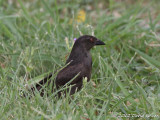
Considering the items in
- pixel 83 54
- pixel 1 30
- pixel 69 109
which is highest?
pixel 1 30

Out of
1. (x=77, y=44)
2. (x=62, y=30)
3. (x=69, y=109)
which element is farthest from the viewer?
(x=62, y=30)

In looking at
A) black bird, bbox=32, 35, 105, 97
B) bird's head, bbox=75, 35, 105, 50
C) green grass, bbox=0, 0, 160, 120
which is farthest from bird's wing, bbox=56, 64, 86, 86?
bird's head, bbox=75, 35, 105, 50

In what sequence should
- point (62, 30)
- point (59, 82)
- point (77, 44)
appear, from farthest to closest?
point (62, 30) → point (77, 44) → point (59, 82)

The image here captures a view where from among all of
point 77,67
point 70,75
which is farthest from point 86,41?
point 70,75

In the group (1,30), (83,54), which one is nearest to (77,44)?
(83,54)

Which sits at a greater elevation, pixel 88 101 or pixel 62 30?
pixel 62 30

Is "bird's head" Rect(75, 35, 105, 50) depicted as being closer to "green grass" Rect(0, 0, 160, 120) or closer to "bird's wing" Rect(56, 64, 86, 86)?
"green grass" Rect(0, 0, 160, 120)

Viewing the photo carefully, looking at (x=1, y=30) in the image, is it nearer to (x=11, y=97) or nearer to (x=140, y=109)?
(x=11, y=97)
